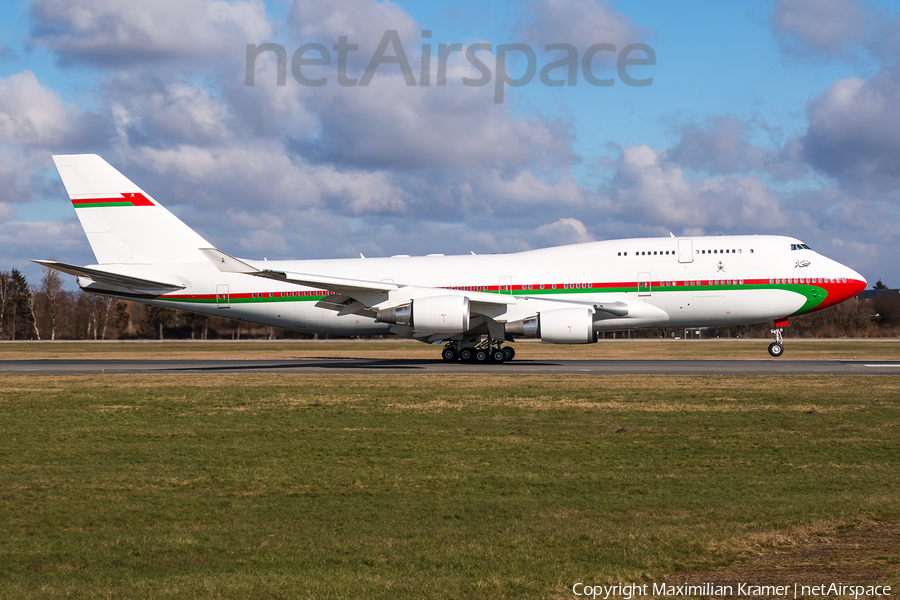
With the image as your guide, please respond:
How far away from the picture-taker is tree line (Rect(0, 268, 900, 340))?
232ft

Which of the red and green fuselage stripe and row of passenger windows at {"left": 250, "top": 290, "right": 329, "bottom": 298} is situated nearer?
the red and green fuselage stripe

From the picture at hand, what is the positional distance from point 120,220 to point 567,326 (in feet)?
64.7

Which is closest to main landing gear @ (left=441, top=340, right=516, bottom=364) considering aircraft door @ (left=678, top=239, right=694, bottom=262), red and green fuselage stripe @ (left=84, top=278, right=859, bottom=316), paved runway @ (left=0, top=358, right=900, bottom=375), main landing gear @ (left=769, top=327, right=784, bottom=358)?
paved runway @ (left=0, top=358, right=900, bottom=375)

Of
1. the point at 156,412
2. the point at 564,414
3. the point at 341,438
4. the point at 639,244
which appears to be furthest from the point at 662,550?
the point at 639,244

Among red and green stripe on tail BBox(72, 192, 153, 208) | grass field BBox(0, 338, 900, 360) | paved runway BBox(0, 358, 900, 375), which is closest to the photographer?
paved runway BBox(0, 358, 900, 375)

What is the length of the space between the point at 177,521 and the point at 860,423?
11.5 metres

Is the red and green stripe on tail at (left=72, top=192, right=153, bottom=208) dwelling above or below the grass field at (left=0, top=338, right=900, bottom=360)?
above

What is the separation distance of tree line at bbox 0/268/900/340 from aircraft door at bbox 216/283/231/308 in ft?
95.3

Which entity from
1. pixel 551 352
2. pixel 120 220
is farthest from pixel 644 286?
pixel 120 220

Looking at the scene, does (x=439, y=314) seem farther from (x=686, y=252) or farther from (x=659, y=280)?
(x=686, y=252)

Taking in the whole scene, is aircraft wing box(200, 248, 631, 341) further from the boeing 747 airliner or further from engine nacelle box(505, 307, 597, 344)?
engine nacelle box(505, 307, 597, 344)

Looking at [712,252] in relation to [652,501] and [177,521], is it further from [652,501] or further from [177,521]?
[177,521]

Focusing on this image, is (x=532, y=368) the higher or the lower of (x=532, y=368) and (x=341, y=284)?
the lower

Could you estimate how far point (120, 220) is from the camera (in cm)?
3466
